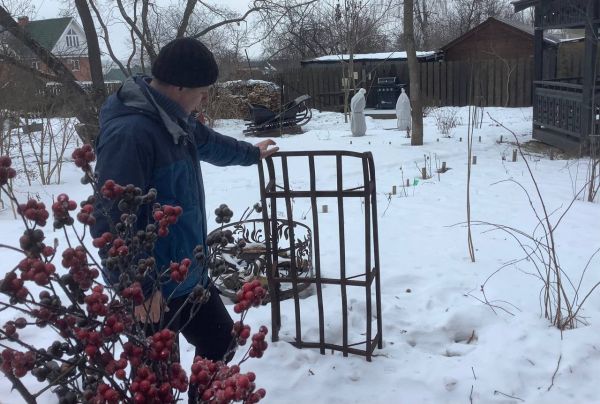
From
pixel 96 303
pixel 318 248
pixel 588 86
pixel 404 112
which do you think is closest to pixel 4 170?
pixel 96 303

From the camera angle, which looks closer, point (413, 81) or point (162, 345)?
Answer: point (162, 345)

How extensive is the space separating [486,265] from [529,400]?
169 cm

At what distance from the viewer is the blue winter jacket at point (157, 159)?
2123 millimetres

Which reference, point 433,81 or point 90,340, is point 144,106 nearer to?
point 90,340

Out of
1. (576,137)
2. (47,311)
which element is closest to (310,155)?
(47,311)

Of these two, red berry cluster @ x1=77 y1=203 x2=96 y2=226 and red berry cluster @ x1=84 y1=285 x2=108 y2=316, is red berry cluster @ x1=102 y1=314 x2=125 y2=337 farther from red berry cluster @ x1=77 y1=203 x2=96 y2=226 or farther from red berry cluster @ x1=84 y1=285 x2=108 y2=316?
red berry cluster @ x1=77 y1=203 x2=96 y2=226

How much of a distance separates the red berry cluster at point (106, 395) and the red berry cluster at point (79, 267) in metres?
0.25

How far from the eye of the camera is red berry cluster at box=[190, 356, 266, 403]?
1.40m

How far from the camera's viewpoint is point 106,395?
54.9 inches

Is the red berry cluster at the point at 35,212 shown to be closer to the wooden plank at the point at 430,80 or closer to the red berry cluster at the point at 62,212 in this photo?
the red berry cluster at the point at 62,212

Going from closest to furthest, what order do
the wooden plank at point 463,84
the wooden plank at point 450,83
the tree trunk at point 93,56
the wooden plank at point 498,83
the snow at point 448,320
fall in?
the snow at point 448,320 → the tree trunk at point 93,56 → the wooden plank at point 498,83 → the wooden plank at point 463,84 → the wooden plank at point 450,83

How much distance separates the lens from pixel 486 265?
14.5 feet

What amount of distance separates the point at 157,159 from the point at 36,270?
96 cm

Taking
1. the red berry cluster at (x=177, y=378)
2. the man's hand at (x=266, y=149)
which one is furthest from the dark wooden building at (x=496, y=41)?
the red berry cluster at (x=177, y=378)
